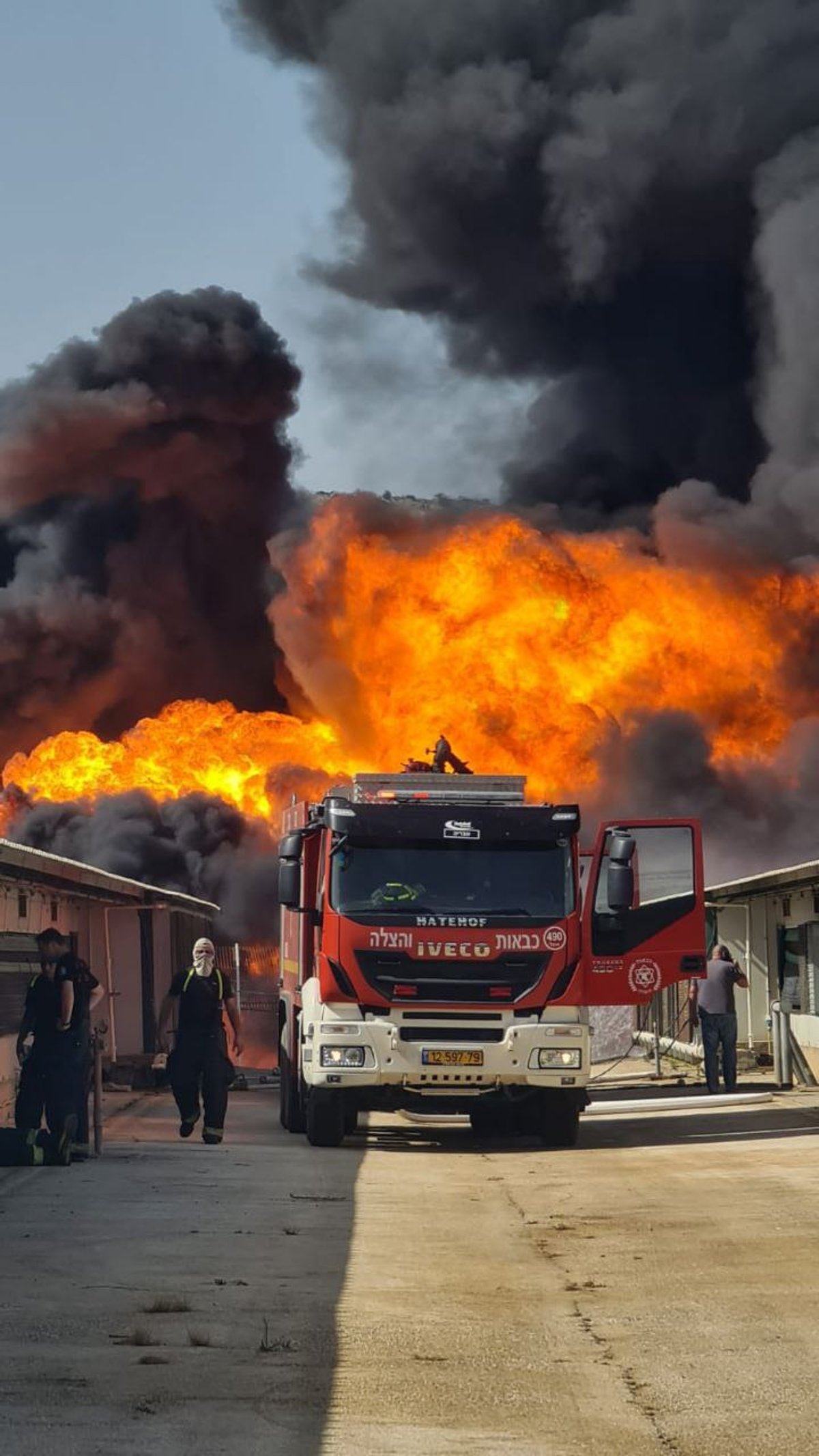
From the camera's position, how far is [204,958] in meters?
16.0

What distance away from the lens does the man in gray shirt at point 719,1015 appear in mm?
21016

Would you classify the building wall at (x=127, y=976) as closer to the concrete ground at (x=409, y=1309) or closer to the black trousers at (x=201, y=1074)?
the black trousers at (x=201, y=1074)

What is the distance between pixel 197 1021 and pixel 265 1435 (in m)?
10.3

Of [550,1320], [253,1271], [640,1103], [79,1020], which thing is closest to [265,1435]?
[550,1320]

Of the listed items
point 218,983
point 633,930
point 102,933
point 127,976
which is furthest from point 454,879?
point 127,976

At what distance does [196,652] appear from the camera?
53625 millimetres

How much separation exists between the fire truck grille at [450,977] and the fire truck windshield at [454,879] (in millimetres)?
403

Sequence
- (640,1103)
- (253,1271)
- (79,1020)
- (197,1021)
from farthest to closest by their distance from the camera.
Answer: (640,1103) < (197,1021) < (79,1020) < (253,1271)

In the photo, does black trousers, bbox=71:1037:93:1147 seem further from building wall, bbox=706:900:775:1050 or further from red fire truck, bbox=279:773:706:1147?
building wall, bbox=706:900:775:1050

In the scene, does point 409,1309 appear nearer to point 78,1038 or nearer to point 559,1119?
point 78,1038

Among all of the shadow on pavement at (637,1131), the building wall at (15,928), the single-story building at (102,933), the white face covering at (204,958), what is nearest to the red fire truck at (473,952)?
the shadow on pavement at (637,1131)

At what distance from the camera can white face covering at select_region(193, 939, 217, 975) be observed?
15977 mm

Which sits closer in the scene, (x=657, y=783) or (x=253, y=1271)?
(x=253, y=1271)

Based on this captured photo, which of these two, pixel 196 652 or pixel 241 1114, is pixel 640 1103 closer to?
pixel 241 1114
